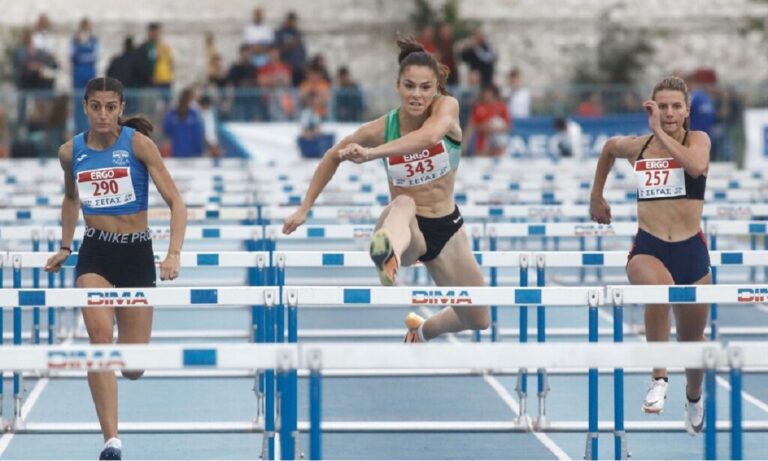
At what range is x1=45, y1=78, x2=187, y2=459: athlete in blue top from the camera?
8.16 meters

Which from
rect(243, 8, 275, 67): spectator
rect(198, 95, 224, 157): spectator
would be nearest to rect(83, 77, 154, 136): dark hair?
rect(198, 95, 224, 157): spectator

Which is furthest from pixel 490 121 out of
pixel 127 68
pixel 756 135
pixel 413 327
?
pixel 413 327

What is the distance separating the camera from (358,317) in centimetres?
1474

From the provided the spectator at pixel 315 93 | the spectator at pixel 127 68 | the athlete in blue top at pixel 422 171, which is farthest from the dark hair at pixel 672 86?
the spectator at pixel 127 68

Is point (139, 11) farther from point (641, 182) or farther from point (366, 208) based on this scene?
point (641, 182)

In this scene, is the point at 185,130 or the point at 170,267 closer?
the point at 170,267

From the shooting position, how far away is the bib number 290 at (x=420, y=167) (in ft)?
28.0

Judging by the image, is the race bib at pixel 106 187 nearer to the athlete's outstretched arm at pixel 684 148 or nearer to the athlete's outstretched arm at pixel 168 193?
the athlete's outstretched arm at pixel 168 193

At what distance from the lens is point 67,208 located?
8.55 metres

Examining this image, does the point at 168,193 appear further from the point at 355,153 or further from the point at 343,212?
the point at 343,212

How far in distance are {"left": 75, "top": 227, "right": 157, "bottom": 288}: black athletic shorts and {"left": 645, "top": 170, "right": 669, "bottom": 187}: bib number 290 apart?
2.59 m

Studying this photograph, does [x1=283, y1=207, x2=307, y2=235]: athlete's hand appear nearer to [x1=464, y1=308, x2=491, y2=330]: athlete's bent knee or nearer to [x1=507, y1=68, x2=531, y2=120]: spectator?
[x1=464, y1=308, x2=491, y2=330]: athlete's bent knee

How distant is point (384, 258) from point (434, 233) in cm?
95

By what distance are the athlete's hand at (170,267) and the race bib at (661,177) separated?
243cm
